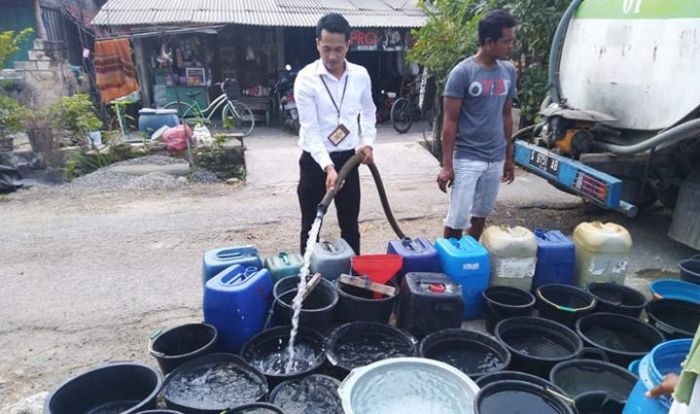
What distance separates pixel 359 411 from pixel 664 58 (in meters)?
3.55

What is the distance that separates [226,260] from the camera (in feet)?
9.16

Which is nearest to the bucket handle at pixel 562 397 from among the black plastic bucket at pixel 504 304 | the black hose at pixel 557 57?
the black plastic bucket at pixel 504 304

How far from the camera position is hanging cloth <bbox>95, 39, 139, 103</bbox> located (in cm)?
766

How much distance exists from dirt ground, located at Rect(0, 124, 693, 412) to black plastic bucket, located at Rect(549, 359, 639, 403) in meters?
1.74

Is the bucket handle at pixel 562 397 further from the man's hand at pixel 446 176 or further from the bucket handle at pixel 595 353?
the man's hand at pixel 446 176

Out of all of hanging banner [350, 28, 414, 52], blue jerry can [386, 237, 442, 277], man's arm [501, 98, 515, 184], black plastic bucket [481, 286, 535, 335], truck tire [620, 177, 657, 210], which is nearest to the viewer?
black plastic bucket [481, 286, 535, 335]

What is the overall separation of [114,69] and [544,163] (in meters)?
6.97

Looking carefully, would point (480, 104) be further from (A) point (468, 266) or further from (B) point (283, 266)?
(B) point (283, 266)

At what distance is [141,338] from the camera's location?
3.06m

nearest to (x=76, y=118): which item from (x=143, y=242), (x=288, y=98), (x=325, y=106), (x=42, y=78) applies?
(x=42, y=78)

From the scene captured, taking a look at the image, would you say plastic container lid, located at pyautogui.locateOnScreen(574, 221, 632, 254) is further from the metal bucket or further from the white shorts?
the metal bucket

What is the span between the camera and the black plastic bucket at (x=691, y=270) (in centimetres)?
322

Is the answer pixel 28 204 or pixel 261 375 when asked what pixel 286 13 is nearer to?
pixel 28 204

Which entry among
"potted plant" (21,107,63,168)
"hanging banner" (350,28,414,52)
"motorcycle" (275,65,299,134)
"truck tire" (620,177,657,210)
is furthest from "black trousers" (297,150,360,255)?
"hanging banner" (350,28,414,52)
